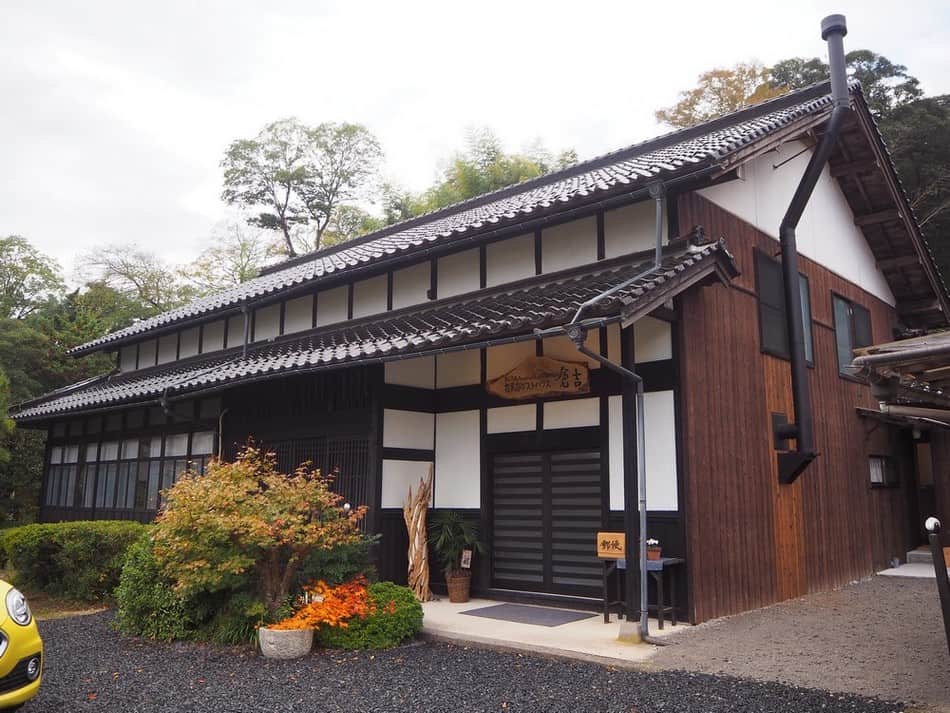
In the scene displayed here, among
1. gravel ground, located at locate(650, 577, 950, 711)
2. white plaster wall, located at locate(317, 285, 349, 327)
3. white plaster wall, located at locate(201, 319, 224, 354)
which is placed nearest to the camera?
gravel ground, located at locate(650, 577, 950, 711)

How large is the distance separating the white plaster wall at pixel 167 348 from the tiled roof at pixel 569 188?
1.33ft

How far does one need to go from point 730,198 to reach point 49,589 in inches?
427

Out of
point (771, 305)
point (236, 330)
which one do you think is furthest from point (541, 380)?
point (236, 330)

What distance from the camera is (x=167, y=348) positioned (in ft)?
50.5

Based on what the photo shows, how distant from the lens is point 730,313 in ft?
29.5

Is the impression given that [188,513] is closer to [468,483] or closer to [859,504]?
[468,483]

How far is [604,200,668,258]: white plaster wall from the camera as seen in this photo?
8398 millimetres

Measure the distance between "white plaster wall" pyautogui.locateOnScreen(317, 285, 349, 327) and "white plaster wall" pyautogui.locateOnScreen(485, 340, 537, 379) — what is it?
9.96 ft

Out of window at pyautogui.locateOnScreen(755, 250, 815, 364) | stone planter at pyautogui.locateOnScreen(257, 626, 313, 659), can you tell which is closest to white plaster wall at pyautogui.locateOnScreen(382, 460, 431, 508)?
stone planter at pyautogui.locateOnScreen(257, 626, 313, 659)

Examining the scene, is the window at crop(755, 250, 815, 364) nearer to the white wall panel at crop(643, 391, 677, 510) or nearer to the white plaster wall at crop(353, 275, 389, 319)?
the white wall panel at crop(643, 391, 677, 510)

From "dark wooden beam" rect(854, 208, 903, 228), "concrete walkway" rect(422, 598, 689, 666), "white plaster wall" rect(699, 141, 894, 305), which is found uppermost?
"dark wooden beam" rect(854, 208, 903, 228)

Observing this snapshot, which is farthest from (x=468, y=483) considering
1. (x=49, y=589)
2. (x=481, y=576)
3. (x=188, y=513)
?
(x=49, y=589)

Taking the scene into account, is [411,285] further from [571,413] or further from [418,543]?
[418,543]

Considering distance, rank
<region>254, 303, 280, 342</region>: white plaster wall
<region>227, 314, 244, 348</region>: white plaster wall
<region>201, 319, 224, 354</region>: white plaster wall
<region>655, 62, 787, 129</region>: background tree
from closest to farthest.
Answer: <region>254, 303, 280, 342</region>: white plaster wall
<region>227, 314, 244, 348</region>: white plaster wall
<region>201, 319, 224, 354</region>: white plaster wall
<region>655, 62, 787, 129</region>: background tree
